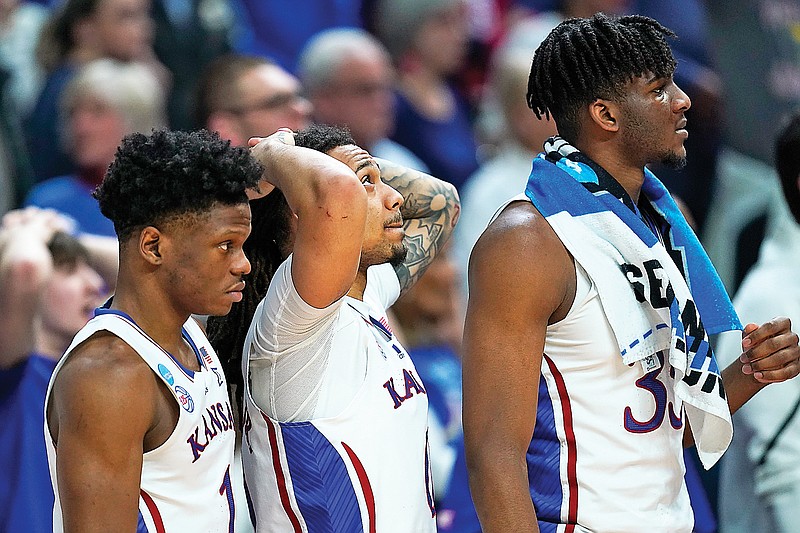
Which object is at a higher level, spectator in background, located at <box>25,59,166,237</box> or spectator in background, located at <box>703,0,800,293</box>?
spectator in background, located at <box>703,0,800,293</box>

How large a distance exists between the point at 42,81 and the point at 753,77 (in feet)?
11.4

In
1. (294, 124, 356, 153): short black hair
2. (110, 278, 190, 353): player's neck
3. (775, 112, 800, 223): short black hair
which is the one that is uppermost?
(775, 112, 800, 223): short black hair

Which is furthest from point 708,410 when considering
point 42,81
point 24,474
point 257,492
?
point 42,81

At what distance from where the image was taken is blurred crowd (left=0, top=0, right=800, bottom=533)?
430cm

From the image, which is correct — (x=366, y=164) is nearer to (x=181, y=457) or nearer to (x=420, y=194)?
(x=420, y=194)

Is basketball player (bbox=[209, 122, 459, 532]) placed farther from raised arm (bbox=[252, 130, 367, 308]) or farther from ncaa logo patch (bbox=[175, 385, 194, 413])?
ncaa logo patch (bbox=[175, 385, 194, 413])

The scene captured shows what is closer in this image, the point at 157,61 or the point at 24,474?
the point at 24,474

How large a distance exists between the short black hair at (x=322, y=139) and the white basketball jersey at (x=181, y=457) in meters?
0.66

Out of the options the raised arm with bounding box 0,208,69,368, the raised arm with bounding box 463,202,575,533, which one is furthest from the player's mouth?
the raised arm with bounding box 0,208,69,368

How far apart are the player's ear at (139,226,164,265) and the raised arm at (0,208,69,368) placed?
1367 mm

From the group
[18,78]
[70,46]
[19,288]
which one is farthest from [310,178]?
[18,78]

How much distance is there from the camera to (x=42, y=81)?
6109 millimetres

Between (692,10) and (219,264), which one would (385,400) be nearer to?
(219,264)

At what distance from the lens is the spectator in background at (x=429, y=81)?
6.80 meters
